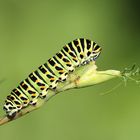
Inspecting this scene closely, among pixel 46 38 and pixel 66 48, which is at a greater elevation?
pixel 46 38

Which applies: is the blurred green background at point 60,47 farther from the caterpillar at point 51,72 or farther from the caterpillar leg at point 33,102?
the caterpillar leg at point 33,102

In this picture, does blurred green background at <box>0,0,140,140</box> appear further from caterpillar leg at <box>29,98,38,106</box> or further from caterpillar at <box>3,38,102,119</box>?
caterpillar leg at <box>29,98,38,106</box>

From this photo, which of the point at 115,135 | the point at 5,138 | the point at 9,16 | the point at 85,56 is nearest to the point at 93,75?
the point at 85,56

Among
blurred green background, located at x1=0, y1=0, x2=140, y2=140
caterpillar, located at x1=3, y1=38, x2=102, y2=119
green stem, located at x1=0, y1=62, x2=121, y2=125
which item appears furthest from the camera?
blurred green background, located at x1=0, y1=0, x2=140, y2=140

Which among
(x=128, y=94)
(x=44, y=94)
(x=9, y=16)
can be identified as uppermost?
(x=9, y=16)

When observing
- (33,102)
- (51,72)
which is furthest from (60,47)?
(33,102)

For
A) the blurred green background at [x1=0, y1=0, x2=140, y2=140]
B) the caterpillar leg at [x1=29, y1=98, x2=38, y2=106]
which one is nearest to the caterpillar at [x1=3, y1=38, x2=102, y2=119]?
the caterpillar leg at [x1=29, y1=98, x2=38, y2=106]

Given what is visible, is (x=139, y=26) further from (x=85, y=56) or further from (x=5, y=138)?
(x=85, y=56)
